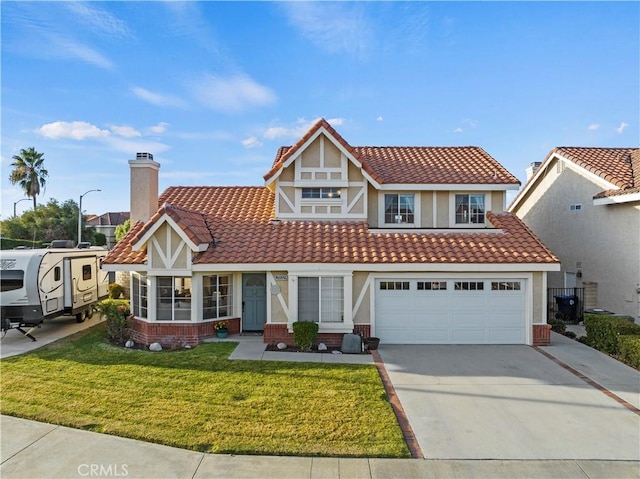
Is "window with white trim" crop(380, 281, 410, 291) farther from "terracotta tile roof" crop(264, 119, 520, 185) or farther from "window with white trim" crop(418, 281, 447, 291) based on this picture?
"terracotta tile roof" crop(264, 119, 520, 185)

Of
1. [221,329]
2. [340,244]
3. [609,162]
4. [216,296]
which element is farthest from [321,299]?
[609,162]

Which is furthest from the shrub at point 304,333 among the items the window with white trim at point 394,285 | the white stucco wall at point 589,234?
the white stucco wall at point 589,234

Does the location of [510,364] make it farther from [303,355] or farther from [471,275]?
[303,355]

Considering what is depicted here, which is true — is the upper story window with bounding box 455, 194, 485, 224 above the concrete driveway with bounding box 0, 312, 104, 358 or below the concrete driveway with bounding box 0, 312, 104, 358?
above

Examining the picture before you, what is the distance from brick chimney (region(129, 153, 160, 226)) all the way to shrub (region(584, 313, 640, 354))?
17.0 m

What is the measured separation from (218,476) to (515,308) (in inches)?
448

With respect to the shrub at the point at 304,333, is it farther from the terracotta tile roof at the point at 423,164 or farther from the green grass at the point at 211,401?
the terracotta tile roof at the point at 423,164

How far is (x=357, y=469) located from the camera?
6172mm

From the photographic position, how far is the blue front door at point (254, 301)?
14695 mm

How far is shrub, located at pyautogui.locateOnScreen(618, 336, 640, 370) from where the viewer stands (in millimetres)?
11141

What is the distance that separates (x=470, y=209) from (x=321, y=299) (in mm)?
7708

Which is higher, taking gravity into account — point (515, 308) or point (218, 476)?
point (515, 308)

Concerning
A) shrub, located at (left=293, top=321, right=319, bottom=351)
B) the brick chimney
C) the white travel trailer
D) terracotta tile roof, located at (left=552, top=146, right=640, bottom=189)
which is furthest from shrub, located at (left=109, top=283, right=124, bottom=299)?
terracotta tile roof, located at (left=552, top=146, right=640, bottom=189)

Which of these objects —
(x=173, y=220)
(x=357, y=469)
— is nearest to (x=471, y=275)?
(x=357, y=469)
